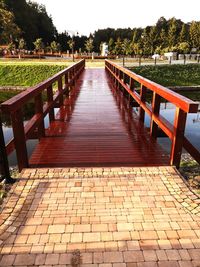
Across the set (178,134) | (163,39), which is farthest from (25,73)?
(163,39)

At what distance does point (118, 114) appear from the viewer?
7.41m

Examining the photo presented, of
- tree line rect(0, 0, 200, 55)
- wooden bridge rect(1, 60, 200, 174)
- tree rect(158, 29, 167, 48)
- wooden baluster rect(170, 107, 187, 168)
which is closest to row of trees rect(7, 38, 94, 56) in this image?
tree line rect(0, 0, 200, 55)

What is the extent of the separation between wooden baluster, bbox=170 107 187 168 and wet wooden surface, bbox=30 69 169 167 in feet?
1.24

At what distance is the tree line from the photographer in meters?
52.5

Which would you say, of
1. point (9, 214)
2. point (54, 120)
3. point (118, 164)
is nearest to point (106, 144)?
point (118, 164)

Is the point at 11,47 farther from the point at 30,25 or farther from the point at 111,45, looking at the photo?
the point at 111,45

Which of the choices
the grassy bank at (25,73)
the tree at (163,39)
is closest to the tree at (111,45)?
the tree at (163,39)

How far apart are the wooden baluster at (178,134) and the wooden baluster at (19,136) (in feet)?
7.44

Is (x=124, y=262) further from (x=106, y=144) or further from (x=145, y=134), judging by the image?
(x=145, y=134)

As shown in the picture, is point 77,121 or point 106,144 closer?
point 106,144

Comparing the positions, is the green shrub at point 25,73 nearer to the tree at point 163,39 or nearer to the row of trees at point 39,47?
the row of trees at point 39,47

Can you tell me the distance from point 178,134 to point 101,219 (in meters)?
1.75

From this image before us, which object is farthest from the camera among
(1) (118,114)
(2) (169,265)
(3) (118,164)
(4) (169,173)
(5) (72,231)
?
(1) (118,114)

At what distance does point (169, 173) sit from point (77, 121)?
3.51 meters
